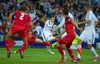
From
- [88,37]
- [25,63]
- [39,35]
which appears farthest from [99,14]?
[25,63]

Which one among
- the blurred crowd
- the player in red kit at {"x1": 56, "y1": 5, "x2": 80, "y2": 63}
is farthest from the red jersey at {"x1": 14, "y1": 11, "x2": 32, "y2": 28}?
the blurred crowd

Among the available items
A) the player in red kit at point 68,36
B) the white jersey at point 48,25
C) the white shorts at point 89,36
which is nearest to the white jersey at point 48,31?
the white jersey at point 48,25

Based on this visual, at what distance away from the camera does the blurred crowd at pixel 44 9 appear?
29875 mm

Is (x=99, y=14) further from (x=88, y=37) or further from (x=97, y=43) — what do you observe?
(x=88, y=37)

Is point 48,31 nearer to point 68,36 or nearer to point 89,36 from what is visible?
point 89,36

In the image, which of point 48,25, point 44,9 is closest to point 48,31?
point 48,25

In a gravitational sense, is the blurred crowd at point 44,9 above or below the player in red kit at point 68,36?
below

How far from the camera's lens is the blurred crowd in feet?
98.0

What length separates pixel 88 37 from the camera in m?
18.1

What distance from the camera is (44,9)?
3225cm

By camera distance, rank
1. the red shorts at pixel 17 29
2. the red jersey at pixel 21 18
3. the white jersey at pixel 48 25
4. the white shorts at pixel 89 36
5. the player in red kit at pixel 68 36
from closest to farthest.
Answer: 1. the player in red kit at pixel 68 36
2. the red shorts at pixel 17 29
3. the red jersey at pixel 21 18
4. the white shorts at pixel 89 36
5. the white jersey at pixel 48 25

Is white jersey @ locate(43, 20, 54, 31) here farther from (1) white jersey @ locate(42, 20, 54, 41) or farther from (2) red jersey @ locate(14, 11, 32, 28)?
(2) red jersey @ locate(14, 11, 32, 28)

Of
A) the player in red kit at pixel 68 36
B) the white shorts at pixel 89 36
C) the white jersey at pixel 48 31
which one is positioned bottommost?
the white jersey at pixel 48 31

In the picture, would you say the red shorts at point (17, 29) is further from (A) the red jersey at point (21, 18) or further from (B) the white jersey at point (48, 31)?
(B) the white jersey at point (48, 31)
